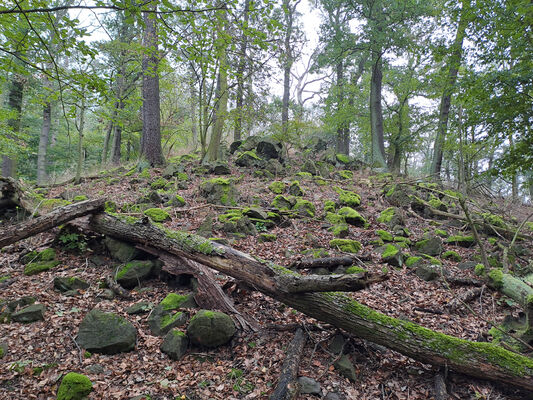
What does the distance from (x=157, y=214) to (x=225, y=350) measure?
4335mm

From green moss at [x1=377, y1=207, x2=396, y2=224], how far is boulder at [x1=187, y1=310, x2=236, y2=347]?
5.85 meters

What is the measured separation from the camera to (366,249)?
6.66m

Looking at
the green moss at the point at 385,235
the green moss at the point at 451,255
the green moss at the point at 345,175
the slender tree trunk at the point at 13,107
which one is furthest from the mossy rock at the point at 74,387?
the slender tree trunk at the point at 13,107

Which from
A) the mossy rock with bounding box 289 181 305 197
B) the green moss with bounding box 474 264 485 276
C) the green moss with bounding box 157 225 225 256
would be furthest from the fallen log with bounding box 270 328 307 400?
the mossy rock with bounding box 289 181 305 197

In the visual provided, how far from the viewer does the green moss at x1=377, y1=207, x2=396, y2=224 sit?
8047mm

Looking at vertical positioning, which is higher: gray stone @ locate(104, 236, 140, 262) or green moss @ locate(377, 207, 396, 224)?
green moss @ locate(377, 207, 396, 224)

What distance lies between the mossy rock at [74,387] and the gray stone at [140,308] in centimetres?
129

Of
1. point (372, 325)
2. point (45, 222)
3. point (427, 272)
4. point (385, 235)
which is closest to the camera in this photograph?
point (372, 325)

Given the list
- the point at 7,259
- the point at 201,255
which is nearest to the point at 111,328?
the point at 201,255

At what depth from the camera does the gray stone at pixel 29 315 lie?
12.5 ft

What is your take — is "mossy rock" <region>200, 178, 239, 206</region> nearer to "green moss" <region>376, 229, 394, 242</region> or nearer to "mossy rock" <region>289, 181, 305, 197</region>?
"mossy rock" <region>289, 181, 305, 197</region>

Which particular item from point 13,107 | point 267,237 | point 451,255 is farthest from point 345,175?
point 13,107

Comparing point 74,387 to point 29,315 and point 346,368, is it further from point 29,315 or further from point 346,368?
point 346,368

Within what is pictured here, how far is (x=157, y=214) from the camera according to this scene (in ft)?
23.3
